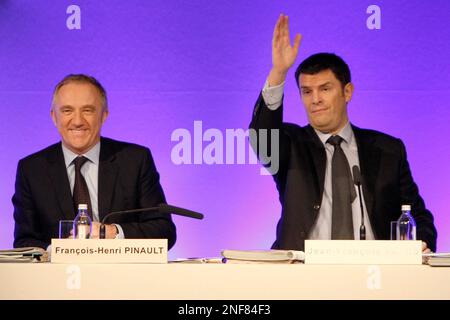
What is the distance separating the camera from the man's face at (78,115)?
4863 mm

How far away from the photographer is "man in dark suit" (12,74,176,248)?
15.2 ft

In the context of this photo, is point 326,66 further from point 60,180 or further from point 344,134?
point 60,180

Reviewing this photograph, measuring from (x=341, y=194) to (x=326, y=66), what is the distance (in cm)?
85

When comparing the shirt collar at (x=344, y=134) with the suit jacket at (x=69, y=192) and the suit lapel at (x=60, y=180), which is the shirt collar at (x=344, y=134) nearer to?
the suit jacket at (x=69, y=192)

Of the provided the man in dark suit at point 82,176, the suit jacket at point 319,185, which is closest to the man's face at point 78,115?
the man in dark suit at point 82,176

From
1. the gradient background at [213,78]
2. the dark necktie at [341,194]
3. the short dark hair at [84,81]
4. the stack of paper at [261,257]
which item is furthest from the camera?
the gradient background at [213,78]

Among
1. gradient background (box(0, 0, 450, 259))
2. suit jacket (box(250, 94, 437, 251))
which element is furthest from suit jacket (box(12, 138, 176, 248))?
suit jacket (box(250, 94, 437, 251))

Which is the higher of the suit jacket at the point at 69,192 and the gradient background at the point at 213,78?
the gradient background at the point at 213,78

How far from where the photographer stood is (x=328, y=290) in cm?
255

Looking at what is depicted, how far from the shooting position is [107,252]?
2686 mm

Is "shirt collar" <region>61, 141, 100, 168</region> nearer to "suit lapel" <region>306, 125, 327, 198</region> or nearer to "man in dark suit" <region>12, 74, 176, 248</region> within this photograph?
"man in dark suit" <region>12, 74, 176, 248</region>

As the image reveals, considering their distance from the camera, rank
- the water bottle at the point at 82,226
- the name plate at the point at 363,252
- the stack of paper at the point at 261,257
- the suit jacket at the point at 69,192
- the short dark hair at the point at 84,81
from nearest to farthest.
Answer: the name plate at the point at 363,252
the stack of paper at the point at 261,257
the water bottle at the point at 82,226
the suit jacket at the point at 69,192
the short dark hair at the point at 84,81

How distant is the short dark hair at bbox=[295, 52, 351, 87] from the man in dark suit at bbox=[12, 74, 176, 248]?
1108 mm

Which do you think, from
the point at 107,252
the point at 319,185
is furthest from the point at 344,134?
the point at 107,252
